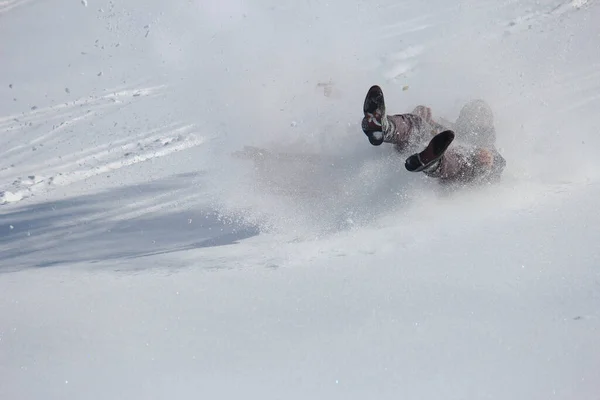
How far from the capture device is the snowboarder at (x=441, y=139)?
9.57 ft

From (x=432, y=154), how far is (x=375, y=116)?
0.42m

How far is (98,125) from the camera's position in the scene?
13.4 feet

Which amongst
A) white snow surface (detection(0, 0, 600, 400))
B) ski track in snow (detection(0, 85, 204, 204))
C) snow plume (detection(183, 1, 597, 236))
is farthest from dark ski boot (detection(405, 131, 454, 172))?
ski track in snow (detection(0, 85, 204, 204))

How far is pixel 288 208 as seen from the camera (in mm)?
3920

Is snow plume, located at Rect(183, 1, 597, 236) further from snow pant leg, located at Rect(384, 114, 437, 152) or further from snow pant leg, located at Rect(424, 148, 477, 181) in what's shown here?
snow pant leg, located at Rect(424, 148, 477, 181)

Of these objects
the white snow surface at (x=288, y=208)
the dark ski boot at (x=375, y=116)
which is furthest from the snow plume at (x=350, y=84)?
the dark ski boot at (x=375, y=116)

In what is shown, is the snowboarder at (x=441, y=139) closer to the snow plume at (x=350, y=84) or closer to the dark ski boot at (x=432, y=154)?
the dark ski boot at (x=432, y=154)

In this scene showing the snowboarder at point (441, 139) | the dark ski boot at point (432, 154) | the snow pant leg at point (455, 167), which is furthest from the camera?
the snow pant leg at point (455, 167)

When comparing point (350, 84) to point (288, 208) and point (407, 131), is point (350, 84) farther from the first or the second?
point (288, 208)

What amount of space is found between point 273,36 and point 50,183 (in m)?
2.31

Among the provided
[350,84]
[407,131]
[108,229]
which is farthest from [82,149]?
[407,131]

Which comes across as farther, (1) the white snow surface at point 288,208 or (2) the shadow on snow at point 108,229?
(2) the shadow on snow at point 108,229

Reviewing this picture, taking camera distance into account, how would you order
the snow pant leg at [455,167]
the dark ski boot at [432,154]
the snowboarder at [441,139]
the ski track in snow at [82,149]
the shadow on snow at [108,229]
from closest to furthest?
the dark ski boot at [432,154]
the snowboarder at [441,139]
the snow pant leg at [455,167]
the shadow on snow at [108,229]
the ski track in snow at [82,149]

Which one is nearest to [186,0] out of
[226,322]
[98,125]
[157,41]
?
[157,41]
